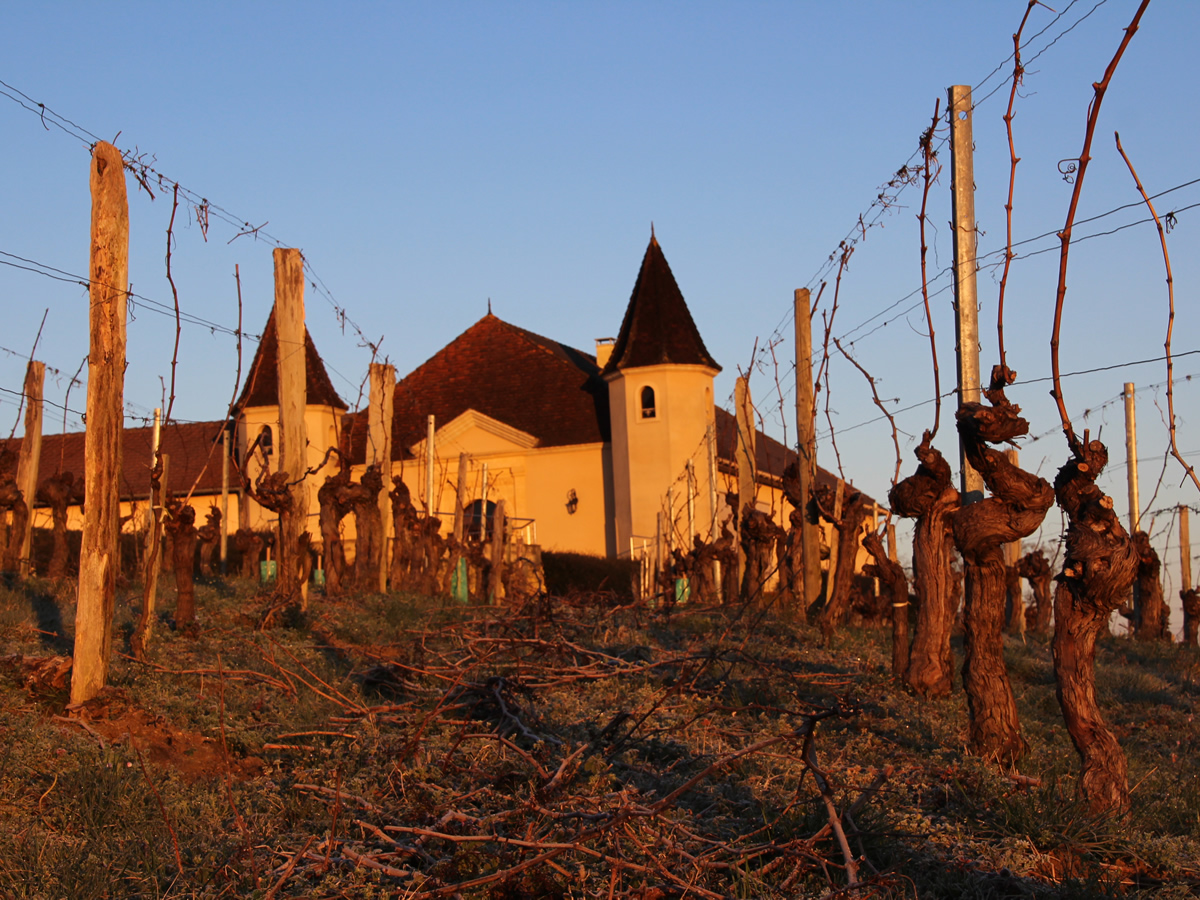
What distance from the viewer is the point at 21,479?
1855 centimetres

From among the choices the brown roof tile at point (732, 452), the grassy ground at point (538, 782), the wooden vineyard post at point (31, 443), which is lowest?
the grassy ground at point (538, 782)

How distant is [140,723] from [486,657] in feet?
8.38

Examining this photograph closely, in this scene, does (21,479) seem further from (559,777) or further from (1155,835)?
(1155,835)

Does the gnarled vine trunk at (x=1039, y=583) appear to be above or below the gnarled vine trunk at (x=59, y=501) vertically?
below

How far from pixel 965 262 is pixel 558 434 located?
2637 centimetres

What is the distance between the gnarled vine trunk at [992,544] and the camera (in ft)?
22.1

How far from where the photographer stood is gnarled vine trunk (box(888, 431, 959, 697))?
324 inches

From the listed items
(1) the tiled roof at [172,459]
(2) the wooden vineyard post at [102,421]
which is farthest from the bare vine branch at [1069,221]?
(1) the tiled roof at [172,459]

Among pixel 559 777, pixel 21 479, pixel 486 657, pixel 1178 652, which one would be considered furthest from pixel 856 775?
pixel 21 479

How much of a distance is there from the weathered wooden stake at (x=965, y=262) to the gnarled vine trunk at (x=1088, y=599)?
1.89 m

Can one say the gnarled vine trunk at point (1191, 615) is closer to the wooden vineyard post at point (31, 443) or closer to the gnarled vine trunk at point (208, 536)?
the gnarled vine trunk at point (208, 536)

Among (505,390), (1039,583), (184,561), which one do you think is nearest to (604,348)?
(505,390)

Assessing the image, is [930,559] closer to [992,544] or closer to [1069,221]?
[992,544]

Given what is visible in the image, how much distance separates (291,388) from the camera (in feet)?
46.1
